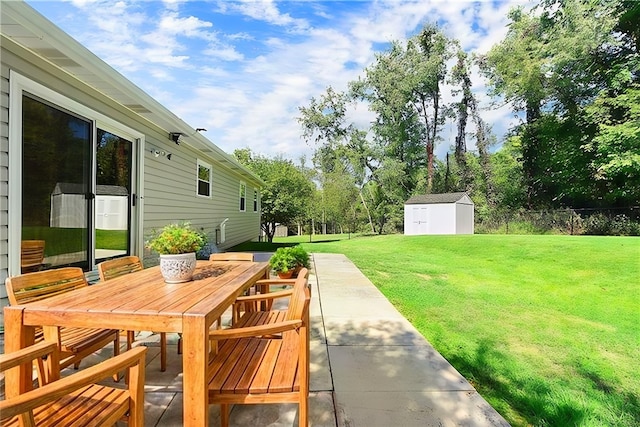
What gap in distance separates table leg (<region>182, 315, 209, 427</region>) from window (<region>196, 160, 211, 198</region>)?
7.16 metres

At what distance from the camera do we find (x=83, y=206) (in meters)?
3.96

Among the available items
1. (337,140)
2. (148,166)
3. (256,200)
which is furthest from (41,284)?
(337,140)

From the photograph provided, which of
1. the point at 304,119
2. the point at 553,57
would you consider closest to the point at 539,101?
the point at 553,57

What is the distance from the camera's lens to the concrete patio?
194 cm

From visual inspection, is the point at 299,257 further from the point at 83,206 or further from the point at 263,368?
the point at 263,368

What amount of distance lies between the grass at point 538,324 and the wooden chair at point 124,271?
8.06ft

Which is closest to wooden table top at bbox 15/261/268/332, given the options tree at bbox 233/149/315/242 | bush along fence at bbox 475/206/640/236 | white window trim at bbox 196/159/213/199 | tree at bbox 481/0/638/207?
white window trim at bbox 196/159/213/199

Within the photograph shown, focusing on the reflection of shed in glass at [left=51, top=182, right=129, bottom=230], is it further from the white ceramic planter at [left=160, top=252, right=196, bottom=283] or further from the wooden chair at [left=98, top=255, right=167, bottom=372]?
the white ceramic planter at [left=160, top=252, right=196, bottom=283]

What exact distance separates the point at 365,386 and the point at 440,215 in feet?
60.0

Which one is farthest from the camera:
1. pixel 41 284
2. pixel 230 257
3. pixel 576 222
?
pixel 576 222

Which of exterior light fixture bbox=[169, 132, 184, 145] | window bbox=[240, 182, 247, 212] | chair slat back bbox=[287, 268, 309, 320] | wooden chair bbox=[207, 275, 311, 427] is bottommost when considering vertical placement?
wooden chair bbox=[207, 275, 311, 427]

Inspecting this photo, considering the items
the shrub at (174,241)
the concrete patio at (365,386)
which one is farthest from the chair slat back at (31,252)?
the shrub at (174,241)

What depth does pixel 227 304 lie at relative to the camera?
1.87 meters

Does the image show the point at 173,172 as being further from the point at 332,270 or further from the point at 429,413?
the point at 429,413
